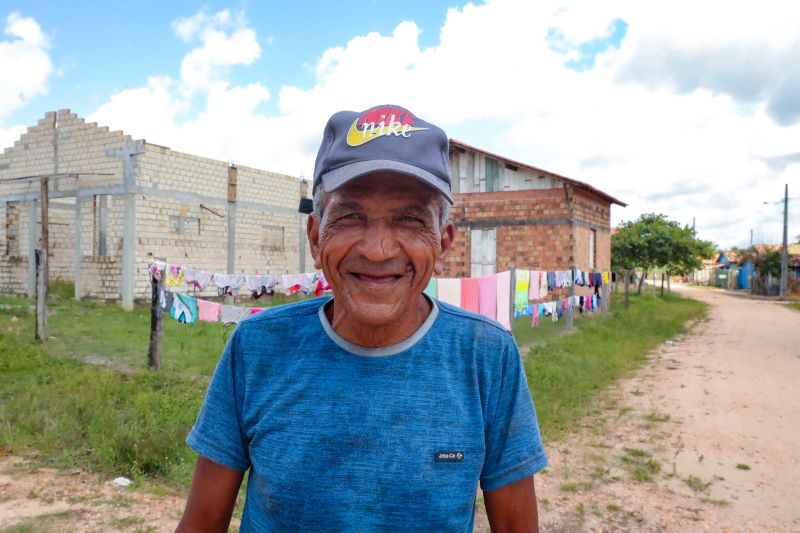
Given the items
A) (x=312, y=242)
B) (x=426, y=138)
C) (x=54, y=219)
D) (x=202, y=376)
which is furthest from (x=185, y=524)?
(x=54, y=219)

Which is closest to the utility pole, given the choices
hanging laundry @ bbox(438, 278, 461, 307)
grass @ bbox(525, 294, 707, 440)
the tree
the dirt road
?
the tree

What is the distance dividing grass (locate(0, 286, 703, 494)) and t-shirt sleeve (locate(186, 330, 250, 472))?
311 cm

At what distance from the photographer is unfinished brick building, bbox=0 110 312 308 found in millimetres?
14812

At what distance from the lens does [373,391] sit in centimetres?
124

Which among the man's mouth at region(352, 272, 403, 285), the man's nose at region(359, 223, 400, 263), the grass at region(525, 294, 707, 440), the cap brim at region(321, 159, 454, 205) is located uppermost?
the cap brim at region(321, 159, 454, 205)

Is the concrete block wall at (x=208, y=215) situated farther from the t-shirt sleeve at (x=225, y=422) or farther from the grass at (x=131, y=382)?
the t-shirt sleeve at (x=225, y=422)

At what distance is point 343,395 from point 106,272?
15826 millimetres

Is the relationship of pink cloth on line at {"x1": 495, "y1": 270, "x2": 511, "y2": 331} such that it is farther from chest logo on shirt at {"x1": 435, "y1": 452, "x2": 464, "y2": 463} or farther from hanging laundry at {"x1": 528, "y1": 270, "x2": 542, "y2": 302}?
chest logo on shirt at {"x1": 435, "y1": 452, "x2": 464, "y2": 463}

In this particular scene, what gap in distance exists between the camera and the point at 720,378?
28.2 ft

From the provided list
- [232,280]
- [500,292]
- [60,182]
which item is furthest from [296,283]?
[60,182]

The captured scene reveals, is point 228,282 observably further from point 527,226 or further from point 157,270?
point 527,226

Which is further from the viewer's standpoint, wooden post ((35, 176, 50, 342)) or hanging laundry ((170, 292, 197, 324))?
wooden post ((35, 176, 50, 342))

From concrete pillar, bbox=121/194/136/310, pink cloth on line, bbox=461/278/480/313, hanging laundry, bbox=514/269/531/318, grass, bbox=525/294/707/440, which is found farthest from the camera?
concrete pillar, bbox=121/194/136/310

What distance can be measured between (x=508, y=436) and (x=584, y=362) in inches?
321
